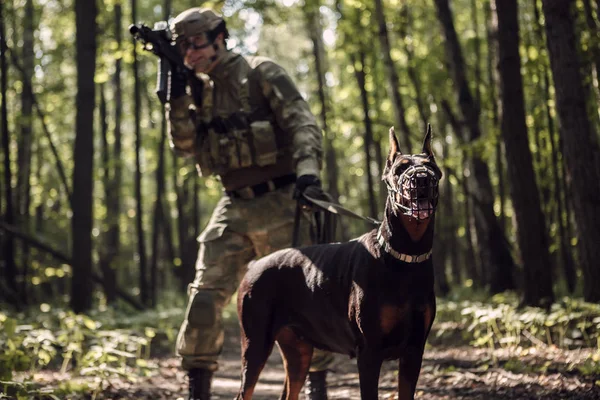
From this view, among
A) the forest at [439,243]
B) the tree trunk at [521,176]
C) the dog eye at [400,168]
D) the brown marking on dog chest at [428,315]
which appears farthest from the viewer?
the tree trunk at [521,176]

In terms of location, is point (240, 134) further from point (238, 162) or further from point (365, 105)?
point (365, 105)

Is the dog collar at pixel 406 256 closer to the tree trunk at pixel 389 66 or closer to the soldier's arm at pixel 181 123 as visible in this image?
the soldier's arm at pixel 181 123

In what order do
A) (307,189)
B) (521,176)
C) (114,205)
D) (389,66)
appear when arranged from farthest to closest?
(114,205) < (389,66) < (521,176) < (307,189)

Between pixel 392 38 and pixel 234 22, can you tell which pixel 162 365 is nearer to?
pixel 234 22

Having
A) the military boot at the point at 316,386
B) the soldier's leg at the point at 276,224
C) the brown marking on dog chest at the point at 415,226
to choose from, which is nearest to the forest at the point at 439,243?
the military boot at the point at 316,386

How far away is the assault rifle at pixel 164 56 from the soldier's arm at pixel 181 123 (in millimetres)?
106

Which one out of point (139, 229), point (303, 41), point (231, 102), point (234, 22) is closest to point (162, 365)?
point (231, 102)

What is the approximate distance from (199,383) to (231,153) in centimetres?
178

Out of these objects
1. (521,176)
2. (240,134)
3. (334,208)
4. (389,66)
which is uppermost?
(389,66)

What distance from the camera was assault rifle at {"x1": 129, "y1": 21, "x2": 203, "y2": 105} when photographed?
5879 millimetres

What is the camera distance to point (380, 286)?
3.64 metres

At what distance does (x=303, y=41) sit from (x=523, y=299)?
70.4ft

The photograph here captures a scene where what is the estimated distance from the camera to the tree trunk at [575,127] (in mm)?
7562

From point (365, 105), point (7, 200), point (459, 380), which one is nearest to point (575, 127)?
point (459, 380)
